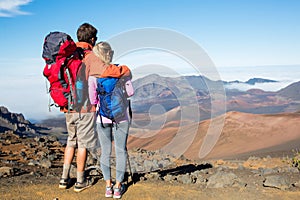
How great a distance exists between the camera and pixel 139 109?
556cm

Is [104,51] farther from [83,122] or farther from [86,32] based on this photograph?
[83,122]

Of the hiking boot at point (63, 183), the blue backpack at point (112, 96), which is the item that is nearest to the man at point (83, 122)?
the blue backpack at point (112, 96)

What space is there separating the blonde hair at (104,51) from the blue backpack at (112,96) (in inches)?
9.7

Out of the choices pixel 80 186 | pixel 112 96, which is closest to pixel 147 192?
pixel 80 186

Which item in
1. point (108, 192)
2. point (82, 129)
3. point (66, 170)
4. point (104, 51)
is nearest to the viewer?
point (104, 51)

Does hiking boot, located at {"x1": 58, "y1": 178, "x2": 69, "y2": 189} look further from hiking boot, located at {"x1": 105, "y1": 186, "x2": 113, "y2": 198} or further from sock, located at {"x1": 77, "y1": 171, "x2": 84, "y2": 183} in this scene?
hiking boot, located at {"x1": 105, "y1": 186, "x2": 113, "y2": 198}

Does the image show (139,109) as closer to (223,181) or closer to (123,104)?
(123,104)

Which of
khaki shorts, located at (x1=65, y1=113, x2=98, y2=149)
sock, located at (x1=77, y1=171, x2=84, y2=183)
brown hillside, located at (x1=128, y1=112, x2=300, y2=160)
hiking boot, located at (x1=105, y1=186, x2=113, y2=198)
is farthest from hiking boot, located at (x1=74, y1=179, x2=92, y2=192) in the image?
brown hillside, located at (x1=128, y1=112, x2=300, y2=160)

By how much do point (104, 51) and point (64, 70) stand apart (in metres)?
0.57

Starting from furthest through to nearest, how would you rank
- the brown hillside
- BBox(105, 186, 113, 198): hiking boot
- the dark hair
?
the brown hillside
BBox(105, 186, 113, 198): hiking boot
the dark hair

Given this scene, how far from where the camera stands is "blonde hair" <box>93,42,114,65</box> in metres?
4.68

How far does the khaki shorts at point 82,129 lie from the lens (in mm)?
5008

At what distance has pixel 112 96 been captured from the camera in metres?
4.74

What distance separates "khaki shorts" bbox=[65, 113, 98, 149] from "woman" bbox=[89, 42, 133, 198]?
14cm
